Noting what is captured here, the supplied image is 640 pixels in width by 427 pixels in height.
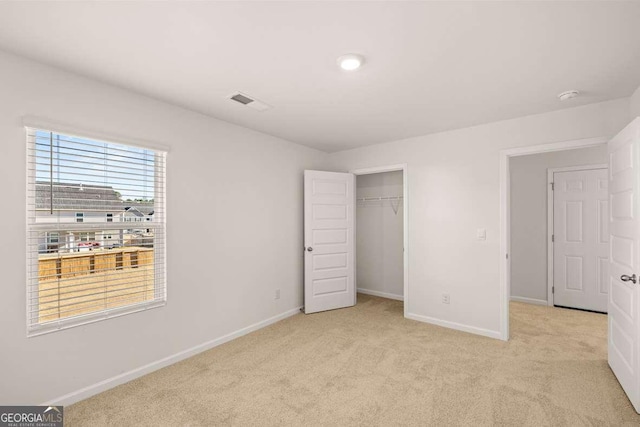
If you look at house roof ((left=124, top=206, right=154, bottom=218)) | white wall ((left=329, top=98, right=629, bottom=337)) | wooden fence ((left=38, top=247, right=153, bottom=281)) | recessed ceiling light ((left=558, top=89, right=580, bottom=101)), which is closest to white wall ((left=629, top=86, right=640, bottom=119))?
white wall ((left=329, top=98, right=629, bottom=337))

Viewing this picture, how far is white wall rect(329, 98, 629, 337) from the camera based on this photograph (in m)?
3.27

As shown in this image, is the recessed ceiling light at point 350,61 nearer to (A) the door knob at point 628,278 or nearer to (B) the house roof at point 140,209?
(B) the house roof at point 140,209

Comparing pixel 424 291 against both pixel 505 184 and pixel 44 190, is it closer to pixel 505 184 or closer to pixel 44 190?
pixel 505 184

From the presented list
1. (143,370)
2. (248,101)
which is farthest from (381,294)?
(248,101)

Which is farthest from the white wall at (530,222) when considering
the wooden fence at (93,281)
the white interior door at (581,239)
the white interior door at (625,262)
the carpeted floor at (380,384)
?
the wooden fence at (93,281)

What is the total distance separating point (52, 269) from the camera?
7.20 feet

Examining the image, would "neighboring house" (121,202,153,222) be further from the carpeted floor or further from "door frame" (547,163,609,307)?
"door frame" (547,163,609,307)

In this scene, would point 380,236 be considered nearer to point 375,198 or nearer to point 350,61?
point 375,198

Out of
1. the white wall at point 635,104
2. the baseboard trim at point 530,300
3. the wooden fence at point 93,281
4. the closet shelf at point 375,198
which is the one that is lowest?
the baseboard trim at point 530,300

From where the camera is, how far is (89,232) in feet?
7.83

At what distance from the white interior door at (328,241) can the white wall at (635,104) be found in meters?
2.98

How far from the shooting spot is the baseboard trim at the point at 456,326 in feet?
11.3

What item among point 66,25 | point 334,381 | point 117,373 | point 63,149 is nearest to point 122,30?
point 66,25

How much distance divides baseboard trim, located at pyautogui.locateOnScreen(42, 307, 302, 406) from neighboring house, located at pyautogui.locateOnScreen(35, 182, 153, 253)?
1043 millimetres
